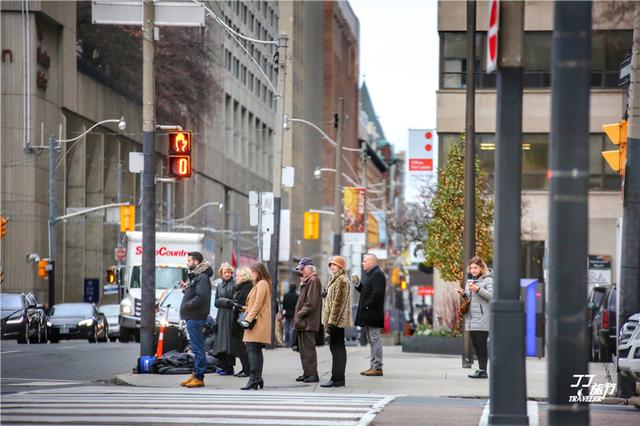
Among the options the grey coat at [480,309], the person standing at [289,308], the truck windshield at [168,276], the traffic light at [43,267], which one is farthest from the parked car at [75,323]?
the grey coat at [480,309]

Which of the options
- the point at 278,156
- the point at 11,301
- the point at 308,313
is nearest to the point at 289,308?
the point at 278,156

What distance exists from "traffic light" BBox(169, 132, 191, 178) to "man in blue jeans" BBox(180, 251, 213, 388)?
402 centimetres

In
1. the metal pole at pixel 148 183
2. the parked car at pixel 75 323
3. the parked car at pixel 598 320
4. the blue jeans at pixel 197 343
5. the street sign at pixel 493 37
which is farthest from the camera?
the parked car at pixel 75 323

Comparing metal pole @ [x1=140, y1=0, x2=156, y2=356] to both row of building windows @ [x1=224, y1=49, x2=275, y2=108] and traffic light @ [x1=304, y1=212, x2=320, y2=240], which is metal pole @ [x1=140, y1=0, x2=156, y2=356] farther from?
row of building windows @ [x1=224, y1=49, x2=275, y2=108]

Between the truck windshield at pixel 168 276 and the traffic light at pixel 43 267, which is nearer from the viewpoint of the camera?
the truck windshield at pixel 168 276

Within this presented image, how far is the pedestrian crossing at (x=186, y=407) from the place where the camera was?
1266cm

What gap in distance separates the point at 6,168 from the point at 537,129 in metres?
24.5

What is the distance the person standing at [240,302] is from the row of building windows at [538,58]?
2782 centimetres

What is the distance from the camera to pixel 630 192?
16.2m

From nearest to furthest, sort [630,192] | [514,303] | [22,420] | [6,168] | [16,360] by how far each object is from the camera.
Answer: [514,303] → [22,420] → [630,192] → [16,360] → [6,168]

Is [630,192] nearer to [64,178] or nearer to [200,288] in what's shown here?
[200,288]

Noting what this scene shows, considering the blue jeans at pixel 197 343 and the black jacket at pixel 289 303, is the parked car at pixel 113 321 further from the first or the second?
A: the blue jeans at pixel 197 343

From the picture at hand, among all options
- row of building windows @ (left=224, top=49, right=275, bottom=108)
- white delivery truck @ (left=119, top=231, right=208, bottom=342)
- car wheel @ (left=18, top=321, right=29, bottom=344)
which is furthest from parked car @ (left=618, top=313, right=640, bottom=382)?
row of building windows @ (left=224, top=49, right=275, bottom=108)

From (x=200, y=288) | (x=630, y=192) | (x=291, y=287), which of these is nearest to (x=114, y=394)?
(x=200, y=288)
